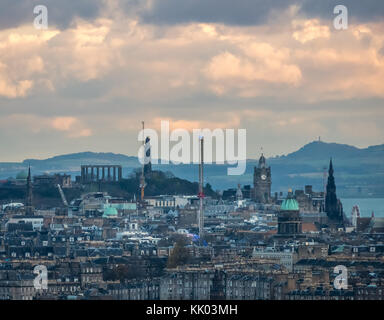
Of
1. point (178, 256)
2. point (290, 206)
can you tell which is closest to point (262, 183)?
point (290, 206)

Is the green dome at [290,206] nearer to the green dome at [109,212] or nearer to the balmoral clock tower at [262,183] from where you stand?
the green dome at [109,212]

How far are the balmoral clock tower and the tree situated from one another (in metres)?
70.1

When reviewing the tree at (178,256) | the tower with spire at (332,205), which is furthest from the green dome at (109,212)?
the tree at (178,256)

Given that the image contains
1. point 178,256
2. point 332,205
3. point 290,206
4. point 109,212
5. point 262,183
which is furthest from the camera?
point 262,183

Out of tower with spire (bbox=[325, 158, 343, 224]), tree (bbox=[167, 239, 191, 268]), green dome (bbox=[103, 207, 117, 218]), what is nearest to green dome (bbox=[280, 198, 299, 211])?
tree (bbox=[167, 239, 191, 268])

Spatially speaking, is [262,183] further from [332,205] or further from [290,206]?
[290,206]

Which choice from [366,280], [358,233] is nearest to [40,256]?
[366,280]

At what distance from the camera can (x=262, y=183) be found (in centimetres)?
16788

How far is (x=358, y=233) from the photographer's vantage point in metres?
118

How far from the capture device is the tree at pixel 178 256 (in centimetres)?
8294

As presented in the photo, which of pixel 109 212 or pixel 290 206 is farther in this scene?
pixel 109 212

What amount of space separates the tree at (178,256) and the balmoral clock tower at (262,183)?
70085 mm

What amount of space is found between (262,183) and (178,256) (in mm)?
81802
